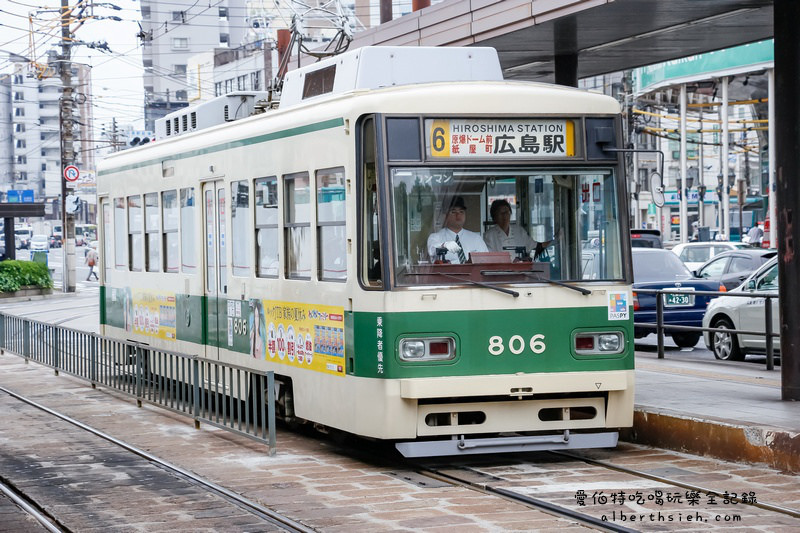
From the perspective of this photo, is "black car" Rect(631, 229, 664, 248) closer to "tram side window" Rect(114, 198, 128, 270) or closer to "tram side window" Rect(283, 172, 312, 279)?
"tram side window" Rect(114, 198, 128, 270)

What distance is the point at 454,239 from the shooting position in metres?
9.96

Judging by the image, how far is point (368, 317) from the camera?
9844 millimetres

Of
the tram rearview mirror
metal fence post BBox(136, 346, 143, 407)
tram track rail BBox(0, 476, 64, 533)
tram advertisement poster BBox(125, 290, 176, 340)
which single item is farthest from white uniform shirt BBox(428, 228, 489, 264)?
metal fence post BBox(136, 346, 143, 407)

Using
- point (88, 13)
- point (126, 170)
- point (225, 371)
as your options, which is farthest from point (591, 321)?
point (88, 13)

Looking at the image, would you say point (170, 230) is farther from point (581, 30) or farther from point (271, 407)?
point (581, 30)

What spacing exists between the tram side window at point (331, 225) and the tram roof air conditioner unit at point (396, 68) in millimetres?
838

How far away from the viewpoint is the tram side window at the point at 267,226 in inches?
461

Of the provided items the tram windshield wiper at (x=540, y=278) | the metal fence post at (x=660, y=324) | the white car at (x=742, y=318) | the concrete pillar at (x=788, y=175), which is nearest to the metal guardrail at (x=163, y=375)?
the tram windshield wiper at (x=540, y=278)

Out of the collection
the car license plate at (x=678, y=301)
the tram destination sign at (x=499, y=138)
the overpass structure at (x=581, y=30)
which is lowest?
the car license plate at (x=678, y=301)

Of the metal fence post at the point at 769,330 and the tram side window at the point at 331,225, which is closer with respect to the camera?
the tram side window at the point at 331,225

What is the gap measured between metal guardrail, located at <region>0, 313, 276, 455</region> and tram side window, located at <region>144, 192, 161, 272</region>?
1.06 m

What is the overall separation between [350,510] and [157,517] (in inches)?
49.6

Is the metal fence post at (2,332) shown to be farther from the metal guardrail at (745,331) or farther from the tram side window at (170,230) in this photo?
the metal guardrail at (745,331)

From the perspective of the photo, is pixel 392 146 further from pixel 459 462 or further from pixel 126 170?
pixel 126 170
